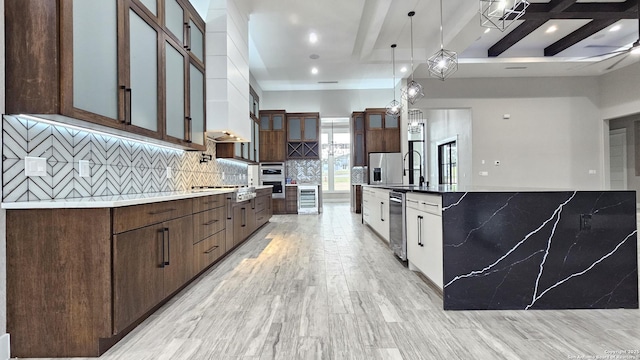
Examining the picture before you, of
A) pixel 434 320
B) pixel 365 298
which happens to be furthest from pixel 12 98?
pixel 434 320

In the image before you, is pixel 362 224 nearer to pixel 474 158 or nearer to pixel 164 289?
pixel 474 158

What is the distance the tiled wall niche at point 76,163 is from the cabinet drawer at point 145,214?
0.54m

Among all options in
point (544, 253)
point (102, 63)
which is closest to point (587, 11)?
point (544, 253)

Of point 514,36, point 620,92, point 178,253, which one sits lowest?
point 178,253

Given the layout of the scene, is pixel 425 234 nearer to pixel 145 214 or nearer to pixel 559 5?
pixel 145 214

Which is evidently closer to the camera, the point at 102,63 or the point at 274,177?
the point at 102,63

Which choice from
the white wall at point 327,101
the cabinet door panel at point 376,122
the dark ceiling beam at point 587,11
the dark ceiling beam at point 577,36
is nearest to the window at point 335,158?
the white wall at point 327,101

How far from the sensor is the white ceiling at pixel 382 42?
5051mm

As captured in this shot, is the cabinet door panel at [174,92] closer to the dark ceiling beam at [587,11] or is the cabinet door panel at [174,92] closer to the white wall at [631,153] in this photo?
the dark ceiling beam at [587,11]

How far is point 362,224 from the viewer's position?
21.5 feet

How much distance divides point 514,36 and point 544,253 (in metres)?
5.17

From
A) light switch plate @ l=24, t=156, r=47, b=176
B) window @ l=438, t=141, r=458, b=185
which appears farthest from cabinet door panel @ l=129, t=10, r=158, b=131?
window @ l=438, t=141, r=458, b=185

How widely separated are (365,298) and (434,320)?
560 mm

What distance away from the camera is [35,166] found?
1836 mm
